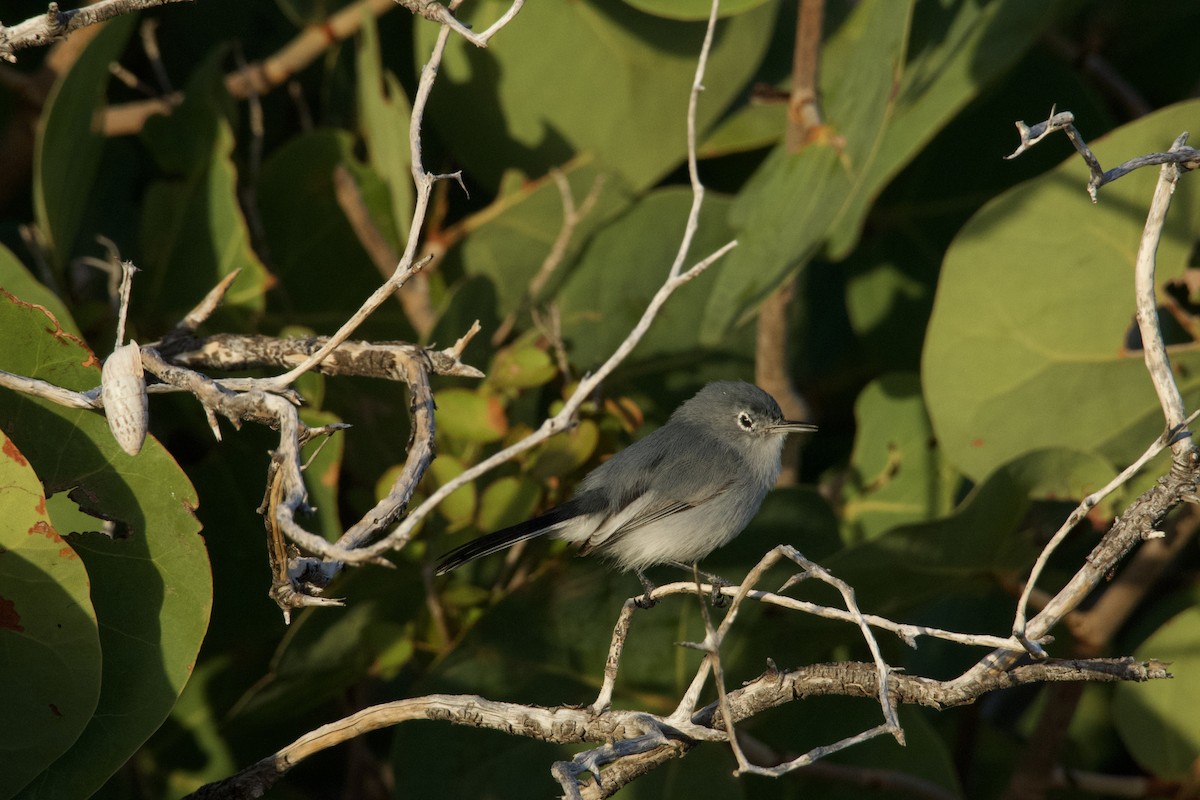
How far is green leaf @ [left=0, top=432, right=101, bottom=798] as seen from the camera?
1.59 m

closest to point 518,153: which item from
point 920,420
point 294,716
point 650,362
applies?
point 650,362

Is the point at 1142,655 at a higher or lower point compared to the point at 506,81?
lower

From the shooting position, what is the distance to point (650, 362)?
296 cm

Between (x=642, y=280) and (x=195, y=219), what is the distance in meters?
1.03

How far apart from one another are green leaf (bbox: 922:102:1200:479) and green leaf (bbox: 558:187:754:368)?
1.89ft

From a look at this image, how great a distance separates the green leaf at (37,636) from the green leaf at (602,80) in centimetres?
179

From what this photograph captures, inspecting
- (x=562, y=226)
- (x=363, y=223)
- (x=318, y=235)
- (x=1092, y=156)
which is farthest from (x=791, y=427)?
(x=1092, y=156)

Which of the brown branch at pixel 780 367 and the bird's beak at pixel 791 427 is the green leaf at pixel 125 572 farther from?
the bird's beak at pixel 791 427

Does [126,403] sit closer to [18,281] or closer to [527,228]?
[18,281]

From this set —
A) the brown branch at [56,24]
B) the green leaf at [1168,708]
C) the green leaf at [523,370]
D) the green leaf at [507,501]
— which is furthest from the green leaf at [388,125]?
the green leaf at [1168,708]

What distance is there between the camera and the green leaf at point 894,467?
289cm

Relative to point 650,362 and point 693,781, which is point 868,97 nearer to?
point 650,362

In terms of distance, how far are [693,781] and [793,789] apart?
0.30 metres

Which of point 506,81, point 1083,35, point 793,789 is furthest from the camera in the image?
point 1083,35
